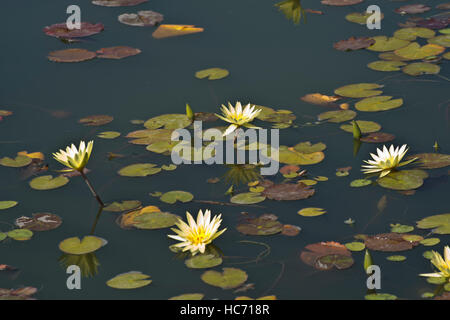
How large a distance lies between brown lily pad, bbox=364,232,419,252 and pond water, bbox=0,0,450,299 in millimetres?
35

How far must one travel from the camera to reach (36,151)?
4.00 m

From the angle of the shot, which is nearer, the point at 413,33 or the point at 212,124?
the point at 212,124

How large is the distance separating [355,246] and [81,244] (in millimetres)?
1258

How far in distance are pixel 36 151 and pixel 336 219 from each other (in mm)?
1775

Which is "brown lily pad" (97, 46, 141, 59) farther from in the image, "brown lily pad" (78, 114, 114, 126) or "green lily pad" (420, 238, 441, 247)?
"green lily pad" (420, 238, 441, 247)

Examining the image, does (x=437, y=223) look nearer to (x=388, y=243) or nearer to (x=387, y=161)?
(x=388, y=243)

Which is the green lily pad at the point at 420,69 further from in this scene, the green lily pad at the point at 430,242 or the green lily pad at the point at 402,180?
the green lily pad at the point at 430,242

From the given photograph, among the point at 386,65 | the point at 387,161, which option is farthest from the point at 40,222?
the point at 386,65

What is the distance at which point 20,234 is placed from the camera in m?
3.31

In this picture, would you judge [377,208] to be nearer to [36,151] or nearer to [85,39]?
[36,151]

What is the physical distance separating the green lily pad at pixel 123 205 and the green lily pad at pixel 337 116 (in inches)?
51.8

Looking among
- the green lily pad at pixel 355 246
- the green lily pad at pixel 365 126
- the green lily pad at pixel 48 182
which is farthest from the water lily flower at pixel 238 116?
the green lily pad at pixel 355 246
